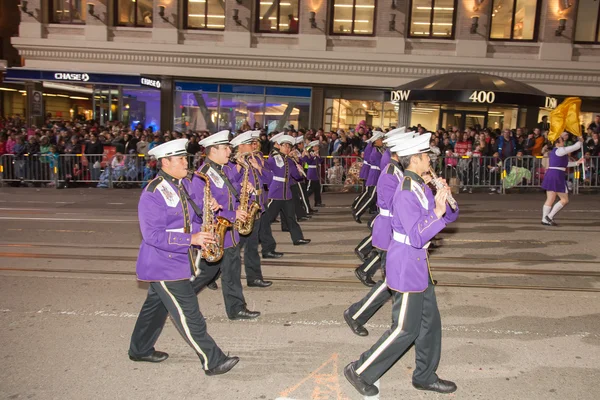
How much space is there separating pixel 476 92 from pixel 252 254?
11.7m

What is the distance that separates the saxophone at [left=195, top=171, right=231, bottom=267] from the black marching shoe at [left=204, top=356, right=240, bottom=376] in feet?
3.35

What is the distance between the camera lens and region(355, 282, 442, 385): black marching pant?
4.24 meters

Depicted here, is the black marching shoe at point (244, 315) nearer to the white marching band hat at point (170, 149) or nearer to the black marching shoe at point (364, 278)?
the black marching shoe at point (364, 278)

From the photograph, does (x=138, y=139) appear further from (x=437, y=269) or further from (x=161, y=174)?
(x=161, y=174)

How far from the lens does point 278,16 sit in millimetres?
23172

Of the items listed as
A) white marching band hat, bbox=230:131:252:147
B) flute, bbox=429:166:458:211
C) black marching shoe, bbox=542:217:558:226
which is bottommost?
black marching shoe, bbox=542:217:558:226

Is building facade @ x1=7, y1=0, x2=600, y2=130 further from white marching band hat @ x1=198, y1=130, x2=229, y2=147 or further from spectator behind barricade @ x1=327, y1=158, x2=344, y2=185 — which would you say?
white marching band hat @ x1=198, y1=130, x2=229, y2=147

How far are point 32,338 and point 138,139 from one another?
14.7 m

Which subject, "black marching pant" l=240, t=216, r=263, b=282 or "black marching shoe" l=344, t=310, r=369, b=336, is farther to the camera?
"black marching pant" l=240, t=216, r=263, b=282

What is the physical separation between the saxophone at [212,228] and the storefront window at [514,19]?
20.1 m

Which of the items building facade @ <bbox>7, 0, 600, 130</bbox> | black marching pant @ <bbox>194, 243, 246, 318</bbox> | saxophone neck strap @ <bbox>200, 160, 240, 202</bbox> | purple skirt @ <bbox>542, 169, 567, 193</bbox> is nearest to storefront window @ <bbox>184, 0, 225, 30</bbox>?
building facade @ <bbox>7, 0, 600, 130</bbox>

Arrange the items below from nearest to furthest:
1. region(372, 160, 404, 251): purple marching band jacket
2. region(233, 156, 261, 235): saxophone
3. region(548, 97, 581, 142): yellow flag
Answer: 1. region(372, 160, 404, 251): purple marching band jacket
2. region(233, 156, 261, 235): saxophone
3. region(548, 97, 581, 142): yellow flag

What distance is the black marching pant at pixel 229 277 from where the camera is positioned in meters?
6.00

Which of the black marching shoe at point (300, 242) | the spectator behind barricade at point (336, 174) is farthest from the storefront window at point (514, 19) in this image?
the black marching shoe at point (300, 242)
